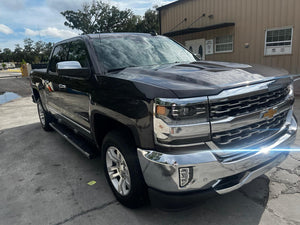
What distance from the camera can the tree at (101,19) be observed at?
125ft

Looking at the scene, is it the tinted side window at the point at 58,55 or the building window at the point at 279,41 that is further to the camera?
the building window at the point at 279,41

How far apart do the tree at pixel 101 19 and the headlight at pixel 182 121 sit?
38.3 meters

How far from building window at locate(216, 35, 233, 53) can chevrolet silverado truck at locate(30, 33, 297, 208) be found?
10875 mm

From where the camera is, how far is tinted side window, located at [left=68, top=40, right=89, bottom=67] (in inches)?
122

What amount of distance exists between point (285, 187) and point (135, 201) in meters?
1.83

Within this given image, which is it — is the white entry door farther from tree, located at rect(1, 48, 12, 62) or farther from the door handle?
tree, located at rect(1, 48, 12, 62)

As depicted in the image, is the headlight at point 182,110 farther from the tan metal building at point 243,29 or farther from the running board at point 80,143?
the tan metal building at point 243,29

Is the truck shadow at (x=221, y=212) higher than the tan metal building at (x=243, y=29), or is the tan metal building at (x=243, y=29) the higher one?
the tan metal building at (x=243, y=29)

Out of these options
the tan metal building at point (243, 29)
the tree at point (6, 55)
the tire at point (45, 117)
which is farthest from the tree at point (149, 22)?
the tree at point (6, 55)

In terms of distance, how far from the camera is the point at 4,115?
7.93m

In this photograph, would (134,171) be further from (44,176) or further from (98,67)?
(44,176)

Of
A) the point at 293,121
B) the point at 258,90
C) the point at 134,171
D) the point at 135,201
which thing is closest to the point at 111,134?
the point at 134,171

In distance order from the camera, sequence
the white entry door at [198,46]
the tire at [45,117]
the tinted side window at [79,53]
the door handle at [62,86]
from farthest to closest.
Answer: the white entry door at [198,46] → the tire at [45,117] → the door handle at [62,86] → the tinted side window at [79,53]

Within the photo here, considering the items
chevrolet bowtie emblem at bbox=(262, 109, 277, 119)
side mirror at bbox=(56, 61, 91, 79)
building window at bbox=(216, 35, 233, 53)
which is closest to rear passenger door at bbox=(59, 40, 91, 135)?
side mirror at bbox=(56, 61, 91, 79)
